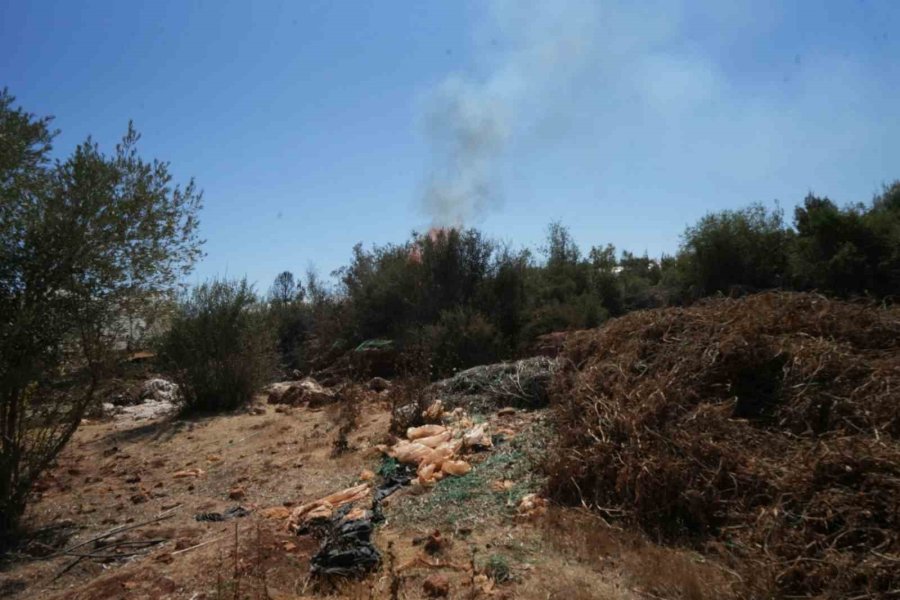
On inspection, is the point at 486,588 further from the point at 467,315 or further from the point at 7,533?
the point at 467,315

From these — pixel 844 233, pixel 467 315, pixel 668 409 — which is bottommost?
pixel 668 409

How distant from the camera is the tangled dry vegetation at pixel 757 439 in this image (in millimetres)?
3457

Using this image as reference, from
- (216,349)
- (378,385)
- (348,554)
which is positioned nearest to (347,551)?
(348,554)

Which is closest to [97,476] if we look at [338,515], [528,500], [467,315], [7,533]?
[7,533]

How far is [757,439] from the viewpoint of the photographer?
14.8 ft

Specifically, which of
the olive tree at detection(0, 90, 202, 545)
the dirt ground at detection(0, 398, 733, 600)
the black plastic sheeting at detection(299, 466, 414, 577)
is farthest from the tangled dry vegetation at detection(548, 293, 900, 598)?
the olive tree at detection(0, 90, 202, 545)

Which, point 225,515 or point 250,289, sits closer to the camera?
point 225,515

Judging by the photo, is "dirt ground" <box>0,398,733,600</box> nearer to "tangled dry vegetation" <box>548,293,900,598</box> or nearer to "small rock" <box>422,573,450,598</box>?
"small rock" <box>422,573,450,598</box>

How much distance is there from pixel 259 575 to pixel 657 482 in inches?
108

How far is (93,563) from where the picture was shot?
5.16 meters

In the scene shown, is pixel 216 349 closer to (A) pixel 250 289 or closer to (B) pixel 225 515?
(A) pixel 250 289

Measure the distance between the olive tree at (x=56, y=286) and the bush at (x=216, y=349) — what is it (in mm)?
5437

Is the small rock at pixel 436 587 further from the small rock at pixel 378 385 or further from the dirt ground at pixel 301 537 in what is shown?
the small rock at pixel 378 385

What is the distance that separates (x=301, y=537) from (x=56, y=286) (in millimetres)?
3505
